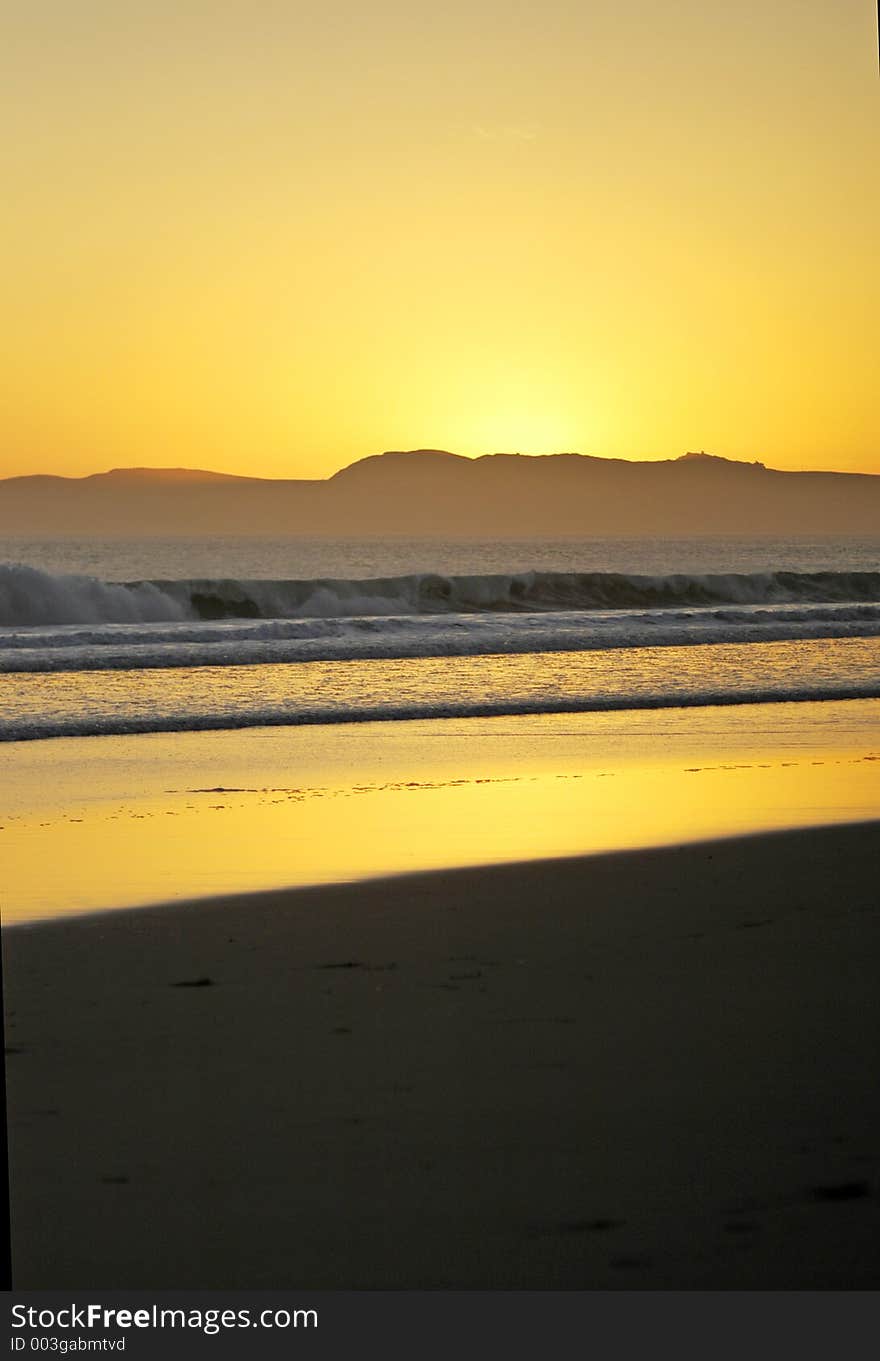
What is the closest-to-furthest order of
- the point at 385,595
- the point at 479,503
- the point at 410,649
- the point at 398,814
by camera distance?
1. the point at 398,814
2. the point at 410,649
3. the point at 385,595
4. the point at 479,503

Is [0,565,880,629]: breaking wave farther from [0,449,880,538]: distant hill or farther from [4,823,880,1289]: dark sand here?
[0,449,880,538]: distant hill

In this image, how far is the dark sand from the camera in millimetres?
3012

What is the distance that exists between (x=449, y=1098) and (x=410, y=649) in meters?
17.0

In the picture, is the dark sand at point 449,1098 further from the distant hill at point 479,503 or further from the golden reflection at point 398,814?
the distant hill at point 479,503

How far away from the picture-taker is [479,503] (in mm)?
114000

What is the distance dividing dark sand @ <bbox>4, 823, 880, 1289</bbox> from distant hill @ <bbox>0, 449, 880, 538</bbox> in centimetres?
10222

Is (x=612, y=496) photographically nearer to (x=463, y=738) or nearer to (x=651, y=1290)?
(x=463, y=738)

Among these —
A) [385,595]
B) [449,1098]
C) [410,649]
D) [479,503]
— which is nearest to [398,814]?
[449,1098]

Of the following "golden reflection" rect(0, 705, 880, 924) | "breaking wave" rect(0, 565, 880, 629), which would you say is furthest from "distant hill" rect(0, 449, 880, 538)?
"golden reflection" rect(0, 705, 880, 924)

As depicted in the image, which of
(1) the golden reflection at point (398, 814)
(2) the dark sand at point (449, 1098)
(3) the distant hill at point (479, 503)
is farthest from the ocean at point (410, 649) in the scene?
(3) the distant hill at point (479, 503)

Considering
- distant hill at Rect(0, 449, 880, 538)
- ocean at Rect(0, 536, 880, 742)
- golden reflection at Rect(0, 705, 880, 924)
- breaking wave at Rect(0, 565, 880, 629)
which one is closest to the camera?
golden reflection at Rect(0, 705, 880, 924)

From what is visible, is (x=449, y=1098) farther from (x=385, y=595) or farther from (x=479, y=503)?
(x=479, y=503)

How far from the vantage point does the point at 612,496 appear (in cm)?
11494

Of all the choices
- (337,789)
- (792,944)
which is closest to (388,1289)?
(792,944)
